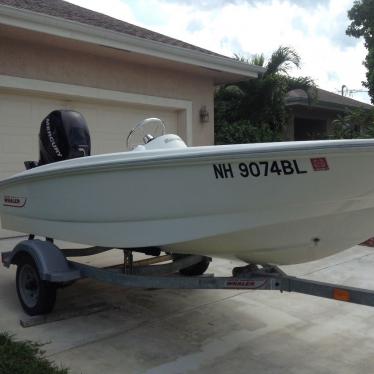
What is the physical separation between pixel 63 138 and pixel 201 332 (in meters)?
2.13

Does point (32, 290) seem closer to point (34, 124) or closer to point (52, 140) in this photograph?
point (52, 140)

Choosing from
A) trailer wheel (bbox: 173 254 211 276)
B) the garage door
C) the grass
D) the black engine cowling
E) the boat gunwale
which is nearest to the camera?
the boat gunwale

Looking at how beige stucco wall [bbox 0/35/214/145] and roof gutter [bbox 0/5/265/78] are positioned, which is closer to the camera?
roof gutter [bbox 0/5/265/78]

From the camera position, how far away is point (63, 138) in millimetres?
4527

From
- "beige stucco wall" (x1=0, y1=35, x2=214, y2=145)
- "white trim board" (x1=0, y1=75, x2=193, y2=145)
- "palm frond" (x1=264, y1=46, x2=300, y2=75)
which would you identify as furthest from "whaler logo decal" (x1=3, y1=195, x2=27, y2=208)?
"palm frond" (x1=264, y1=46, x2=300, y2=75)

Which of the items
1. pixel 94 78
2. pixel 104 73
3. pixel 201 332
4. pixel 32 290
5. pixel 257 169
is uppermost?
pixel 104 73

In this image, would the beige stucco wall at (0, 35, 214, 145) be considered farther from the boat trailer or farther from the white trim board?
the boat trailer

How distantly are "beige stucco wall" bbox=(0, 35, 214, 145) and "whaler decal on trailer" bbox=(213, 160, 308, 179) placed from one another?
520 centimetres

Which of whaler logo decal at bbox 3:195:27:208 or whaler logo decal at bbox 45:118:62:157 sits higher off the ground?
whaler logo decal at bbox 45:118:62:157

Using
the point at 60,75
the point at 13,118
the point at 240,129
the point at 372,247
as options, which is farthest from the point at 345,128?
the point at 13,118

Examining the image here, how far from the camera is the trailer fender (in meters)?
3.95

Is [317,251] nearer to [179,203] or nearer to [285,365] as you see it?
[285,365]

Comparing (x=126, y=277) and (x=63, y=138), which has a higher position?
(x=63, y=138)

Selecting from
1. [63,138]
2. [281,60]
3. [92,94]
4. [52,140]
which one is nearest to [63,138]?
[63,138]
